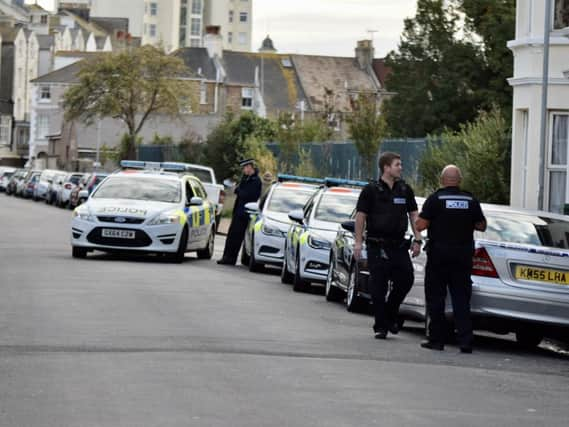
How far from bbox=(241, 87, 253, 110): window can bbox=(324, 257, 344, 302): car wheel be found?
95.5 metres

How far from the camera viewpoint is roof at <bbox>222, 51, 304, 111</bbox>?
115375 millimetres

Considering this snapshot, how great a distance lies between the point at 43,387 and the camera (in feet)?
34.3

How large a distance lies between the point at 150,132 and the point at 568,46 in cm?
8007

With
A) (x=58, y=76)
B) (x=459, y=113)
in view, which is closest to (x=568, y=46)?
(x=459, y=113)

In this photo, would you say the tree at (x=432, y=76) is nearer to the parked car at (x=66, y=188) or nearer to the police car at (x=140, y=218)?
the parked car at (x=66, y=188)

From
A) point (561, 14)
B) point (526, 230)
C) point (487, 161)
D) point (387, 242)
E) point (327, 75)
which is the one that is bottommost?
point (387, 242)

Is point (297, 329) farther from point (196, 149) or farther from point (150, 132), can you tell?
point (150, 132)

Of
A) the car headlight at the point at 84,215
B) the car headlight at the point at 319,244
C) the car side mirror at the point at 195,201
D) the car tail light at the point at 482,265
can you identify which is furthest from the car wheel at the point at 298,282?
the car tail light at the point at 482,265

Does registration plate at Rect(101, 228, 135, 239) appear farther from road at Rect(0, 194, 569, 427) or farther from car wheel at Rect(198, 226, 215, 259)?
road at Rect(0, 194, 569, 427)

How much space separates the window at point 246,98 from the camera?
115188 mm

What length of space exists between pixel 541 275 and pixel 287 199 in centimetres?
1216

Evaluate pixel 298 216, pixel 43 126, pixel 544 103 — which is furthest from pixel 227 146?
pixel 43 126

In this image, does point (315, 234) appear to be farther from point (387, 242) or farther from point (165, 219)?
point (387, 242)

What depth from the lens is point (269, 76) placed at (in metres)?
118
